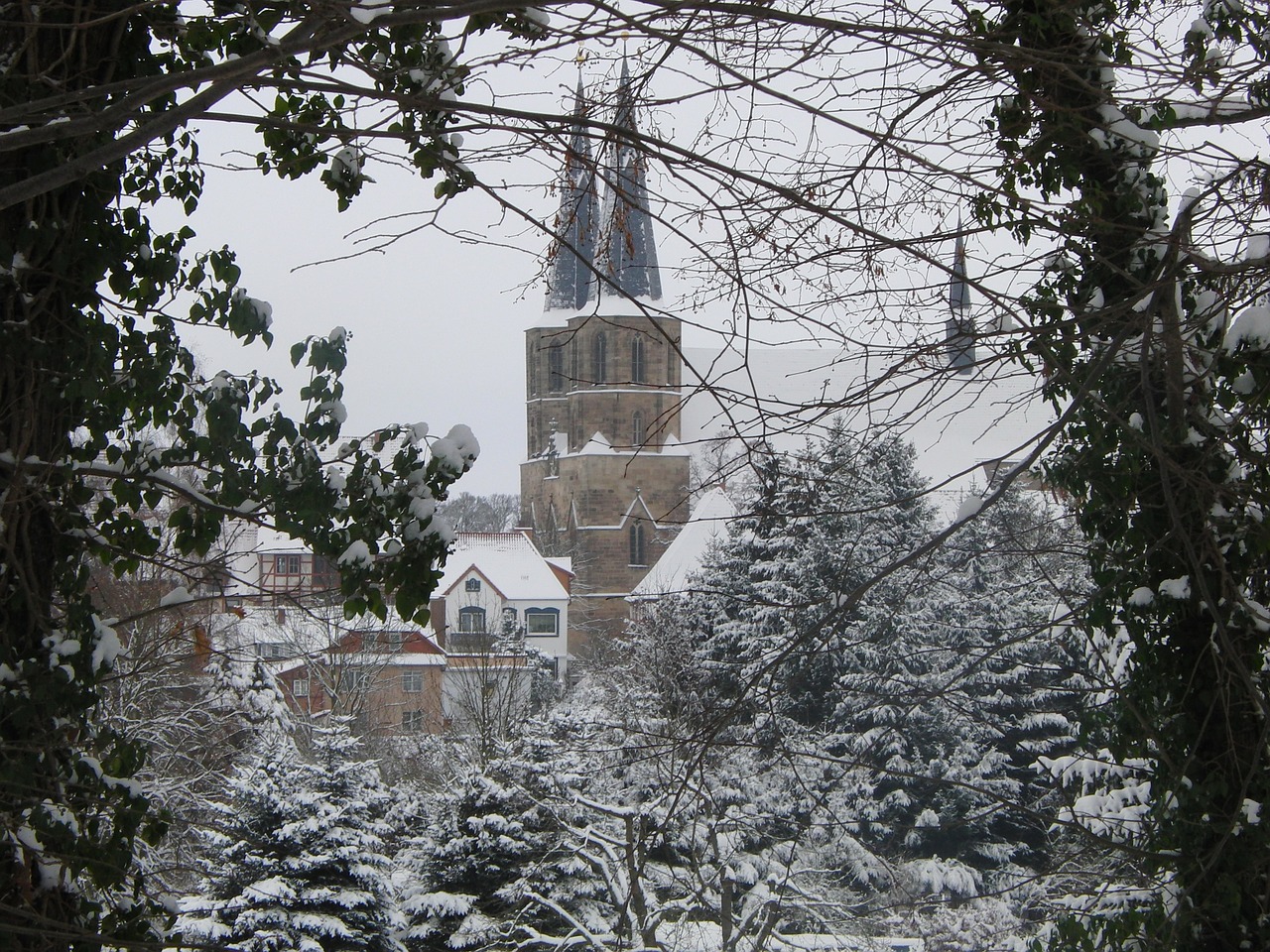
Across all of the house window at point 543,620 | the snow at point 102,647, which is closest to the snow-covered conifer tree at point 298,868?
the snow at point 102,647

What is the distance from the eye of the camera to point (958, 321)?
414 centimetres

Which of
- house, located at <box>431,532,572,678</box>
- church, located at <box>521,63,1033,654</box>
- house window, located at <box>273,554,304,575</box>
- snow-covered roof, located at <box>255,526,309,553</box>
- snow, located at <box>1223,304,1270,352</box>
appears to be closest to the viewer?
snow, located at <box>1223,304,1270,352</box>

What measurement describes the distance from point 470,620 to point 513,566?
5.27 meters

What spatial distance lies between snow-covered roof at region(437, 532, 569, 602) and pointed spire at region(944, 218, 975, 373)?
125ft

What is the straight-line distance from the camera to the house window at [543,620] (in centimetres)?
4269

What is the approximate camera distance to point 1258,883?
475 cm

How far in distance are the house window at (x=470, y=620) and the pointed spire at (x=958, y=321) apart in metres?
30.3

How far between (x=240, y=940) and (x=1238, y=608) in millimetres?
8991

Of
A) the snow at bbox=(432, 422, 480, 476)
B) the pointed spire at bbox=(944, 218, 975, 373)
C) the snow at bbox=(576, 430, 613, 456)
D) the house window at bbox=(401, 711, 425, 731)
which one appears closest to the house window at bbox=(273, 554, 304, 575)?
the snow at bbox=(432, 422, 480, 476)

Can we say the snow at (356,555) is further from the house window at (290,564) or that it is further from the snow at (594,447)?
the snow at (594,447)

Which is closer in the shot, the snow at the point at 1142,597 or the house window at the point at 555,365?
the snow at the point at 1142,597

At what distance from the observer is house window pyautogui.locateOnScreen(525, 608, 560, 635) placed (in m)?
42.7

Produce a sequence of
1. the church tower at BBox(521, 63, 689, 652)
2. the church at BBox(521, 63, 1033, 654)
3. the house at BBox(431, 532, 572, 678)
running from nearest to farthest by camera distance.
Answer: the house at BBox(431, 532, 572, 678), the church at BBox(521, 63, 1033, 654), the church tower at BBox(521, 63, 689, 652)

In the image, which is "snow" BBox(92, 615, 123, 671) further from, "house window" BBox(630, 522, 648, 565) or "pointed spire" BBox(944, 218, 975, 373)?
"house window" BBox(630, 522, 648, 565)
